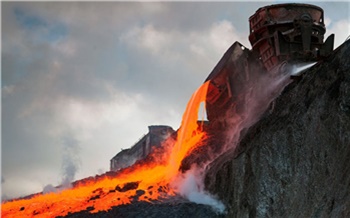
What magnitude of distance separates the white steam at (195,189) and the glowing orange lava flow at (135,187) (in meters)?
0.51

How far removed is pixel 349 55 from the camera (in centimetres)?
1388

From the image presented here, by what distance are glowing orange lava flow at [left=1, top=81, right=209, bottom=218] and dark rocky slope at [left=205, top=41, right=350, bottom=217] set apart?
384 cm

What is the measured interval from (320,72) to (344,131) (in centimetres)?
312

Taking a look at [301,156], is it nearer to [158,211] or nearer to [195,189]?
[158,211]

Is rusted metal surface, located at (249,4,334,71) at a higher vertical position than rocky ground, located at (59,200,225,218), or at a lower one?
higher

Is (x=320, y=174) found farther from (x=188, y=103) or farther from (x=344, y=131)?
(x=188, y=103)

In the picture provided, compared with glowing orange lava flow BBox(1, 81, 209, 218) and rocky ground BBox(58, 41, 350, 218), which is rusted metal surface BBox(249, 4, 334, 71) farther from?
rocky ground BBox(58, 41, 350, 218)

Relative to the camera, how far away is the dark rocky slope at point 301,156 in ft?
40.7

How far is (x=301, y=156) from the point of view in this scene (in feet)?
46.4

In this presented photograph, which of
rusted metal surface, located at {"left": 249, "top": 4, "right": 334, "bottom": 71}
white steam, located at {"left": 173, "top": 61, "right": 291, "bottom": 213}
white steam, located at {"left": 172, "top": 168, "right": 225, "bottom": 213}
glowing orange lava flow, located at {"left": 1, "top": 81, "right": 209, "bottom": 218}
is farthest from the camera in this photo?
rusted metal surface, located at {"left": 249, "top": 4, "right": 334, "bottom": 71}

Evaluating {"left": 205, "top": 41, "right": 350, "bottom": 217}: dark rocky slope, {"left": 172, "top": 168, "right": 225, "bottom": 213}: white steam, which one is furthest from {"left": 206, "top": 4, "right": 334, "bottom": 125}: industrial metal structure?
{"left": 205, "top": 41, "right": 350, "bottom": 217}: dark rocky slope

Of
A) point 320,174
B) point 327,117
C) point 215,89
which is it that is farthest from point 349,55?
point 215,89

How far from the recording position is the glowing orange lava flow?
63.3 ft

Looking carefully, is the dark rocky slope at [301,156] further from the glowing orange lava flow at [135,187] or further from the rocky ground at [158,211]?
the glowing orange lava flow at [135,187]
